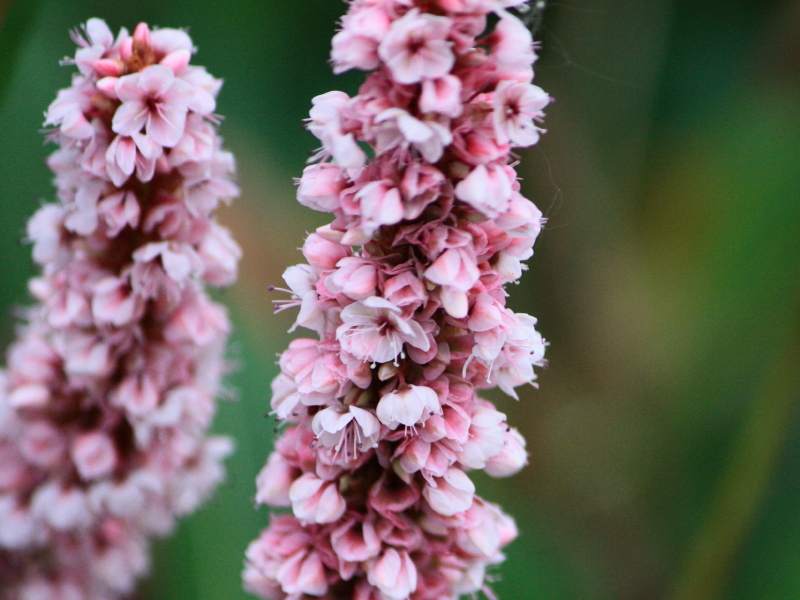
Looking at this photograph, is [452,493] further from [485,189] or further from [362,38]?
[362,38]

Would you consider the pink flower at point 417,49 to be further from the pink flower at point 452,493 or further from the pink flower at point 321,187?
the pink flower at point 452,493

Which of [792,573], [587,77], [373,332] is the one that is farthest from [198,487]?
[587,77]

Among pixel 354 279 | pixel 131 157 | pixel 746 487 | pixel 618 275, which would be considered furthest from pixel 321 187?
pixel 618 275

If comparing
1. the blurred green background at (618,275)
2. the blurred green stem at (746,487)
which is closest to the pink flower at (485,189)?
the blurred green background at (618,275)

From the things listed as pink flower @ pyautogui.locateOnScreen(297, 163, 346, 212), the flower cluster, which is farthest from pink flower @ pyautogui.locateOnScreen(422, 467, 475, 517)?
pink flower @ pyautogui.locateOnScreen(297, 163, 346, 212)

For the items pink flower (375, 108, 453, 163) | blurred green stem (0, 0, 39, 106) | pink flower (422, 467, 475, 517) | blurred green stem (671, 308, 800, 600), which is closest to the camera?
pink flower (375, 108, 453, 163)

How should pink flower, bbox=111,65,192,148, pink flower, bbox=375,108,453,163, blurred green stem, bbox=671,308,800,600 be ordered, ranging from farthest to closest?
blurred green stem, bbox=671,308,800,600 → pink flower, bbox=111,65,192,148 → pink flower, bbox=375,108,453,163

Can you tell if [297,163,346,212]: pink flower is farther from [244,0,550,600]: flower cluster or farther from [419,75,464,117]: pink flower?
[419,75,464,117]: pink flower

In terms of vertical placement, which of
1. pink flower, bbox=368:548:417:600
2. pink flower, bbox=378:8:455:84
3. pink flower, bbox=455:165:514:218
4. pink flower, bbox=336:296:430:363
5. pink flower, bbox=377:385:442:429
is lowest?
pink flower, bbox=368:548:417:600

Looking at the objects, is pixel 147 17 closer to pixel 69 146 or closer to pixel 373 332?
pixel 69 146
